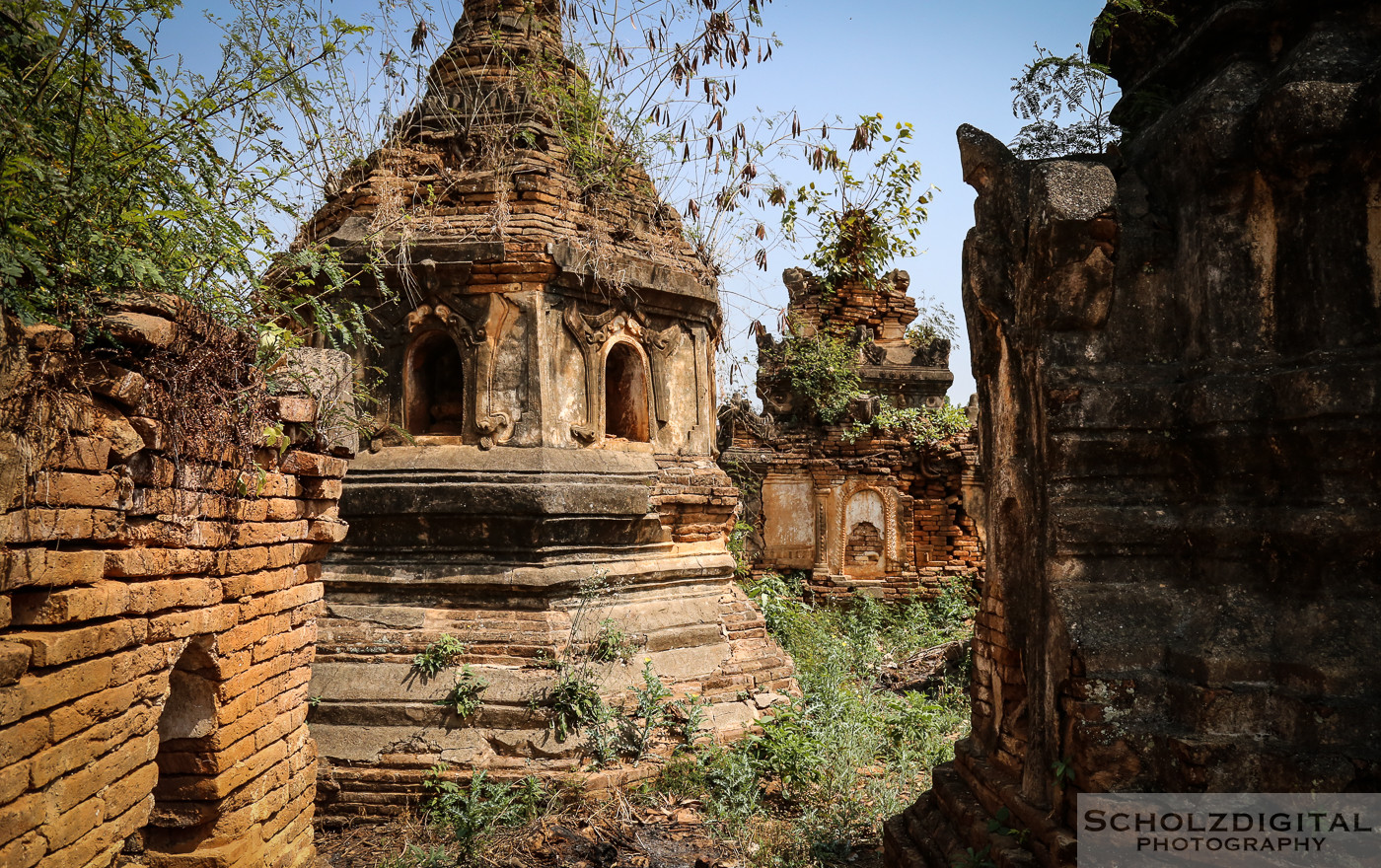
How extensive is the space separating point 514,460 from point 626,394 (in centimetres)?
144

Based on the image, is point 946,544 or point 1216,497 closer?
point 1216,497

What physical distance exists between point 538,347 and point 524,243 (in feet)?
2.61

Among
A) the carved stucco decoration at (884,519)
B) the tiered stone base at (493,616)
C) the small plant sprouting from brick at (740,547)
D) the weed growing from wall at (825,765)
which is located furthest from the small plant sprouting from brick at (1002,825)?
the carved stucco decoration at (884,519)

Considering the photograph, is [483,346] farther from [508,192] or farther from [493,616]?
[493,616]

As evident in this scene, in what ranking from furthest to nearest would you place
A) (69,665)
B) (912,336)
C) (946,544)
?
(912,336) → (946,544) → (69,665)

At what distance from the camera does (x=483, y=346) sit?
22.9 feet

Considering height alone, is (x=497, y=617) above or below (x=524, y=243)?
below

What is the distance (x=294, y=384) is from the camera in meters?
4.04

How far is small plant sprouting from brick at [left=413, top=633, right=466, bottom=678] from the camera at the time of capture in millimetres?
6262

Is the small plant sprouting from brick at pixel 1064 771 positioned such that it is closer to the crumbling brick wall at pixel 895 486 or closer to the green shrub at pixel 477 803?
the green shrub at pixel 477 803

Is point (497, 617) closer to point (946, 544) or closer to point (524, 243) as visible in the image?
point (524, 243)

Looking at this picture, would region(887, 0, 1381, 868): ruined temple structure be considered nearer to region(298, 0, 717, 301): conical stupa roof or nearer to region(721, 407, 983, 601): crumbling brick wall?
region(298, 0, 717, 301): conical stupa roof

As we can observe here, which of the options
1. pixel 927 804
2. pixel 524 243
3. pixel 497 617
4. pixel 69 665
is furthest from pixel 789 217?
pixel 69 665

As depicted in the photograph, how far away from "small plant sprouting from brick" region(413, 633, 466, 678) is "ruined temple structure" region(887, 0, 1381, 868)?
378 centimetres
